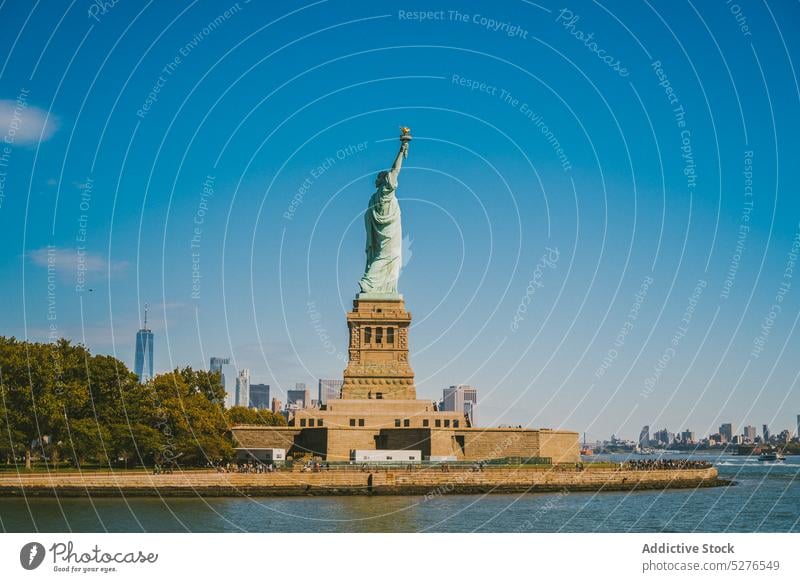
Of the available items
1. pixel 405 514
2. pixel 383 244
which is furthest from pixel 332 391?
pixel 405 514

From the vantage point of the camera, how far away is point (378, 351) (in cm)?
9031

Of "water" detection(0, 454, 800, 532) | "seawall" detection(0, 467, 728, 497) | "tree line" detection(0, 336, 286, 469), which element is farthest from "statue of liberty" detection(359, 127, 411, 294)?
Answer: "water" detection(0, 454, 800, 532)

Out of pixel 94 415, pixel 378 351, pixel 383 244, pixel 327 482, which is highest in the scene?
pixel 383 244

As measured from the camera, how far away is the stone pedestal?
8788cm

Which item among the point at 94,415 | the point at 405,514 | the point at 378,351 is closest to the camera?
the point at 405,514

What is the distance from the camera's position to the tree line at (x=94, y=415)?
228ft

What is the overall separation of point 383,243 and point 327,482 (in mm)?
30422

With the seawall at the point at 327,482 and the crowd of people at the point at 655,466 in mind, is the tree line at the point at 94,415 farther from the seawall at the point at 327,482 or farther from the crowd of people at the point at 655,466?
the crowd of people at the point at 655,466

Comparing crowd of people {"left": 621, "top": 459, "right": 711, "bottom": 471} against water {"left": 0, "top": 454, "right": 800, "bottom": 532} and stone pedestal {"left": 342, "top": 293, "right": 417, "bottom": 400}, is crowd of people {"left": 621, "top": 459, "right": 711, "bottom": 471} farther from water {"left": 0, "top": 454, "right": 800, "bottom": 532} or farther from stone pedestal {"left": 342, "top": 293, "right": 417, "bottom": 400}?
stone pedestal {"left": 342, "top": 293, "right": 417, "bottom": 400}

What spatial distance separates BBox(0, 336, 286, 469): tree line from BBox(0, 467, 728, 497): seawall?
4.85 metres

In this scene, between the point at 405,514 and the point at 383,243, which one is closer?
the point at 405,514

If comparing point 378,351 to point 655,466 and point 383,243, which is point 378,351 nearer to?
point 383,243
